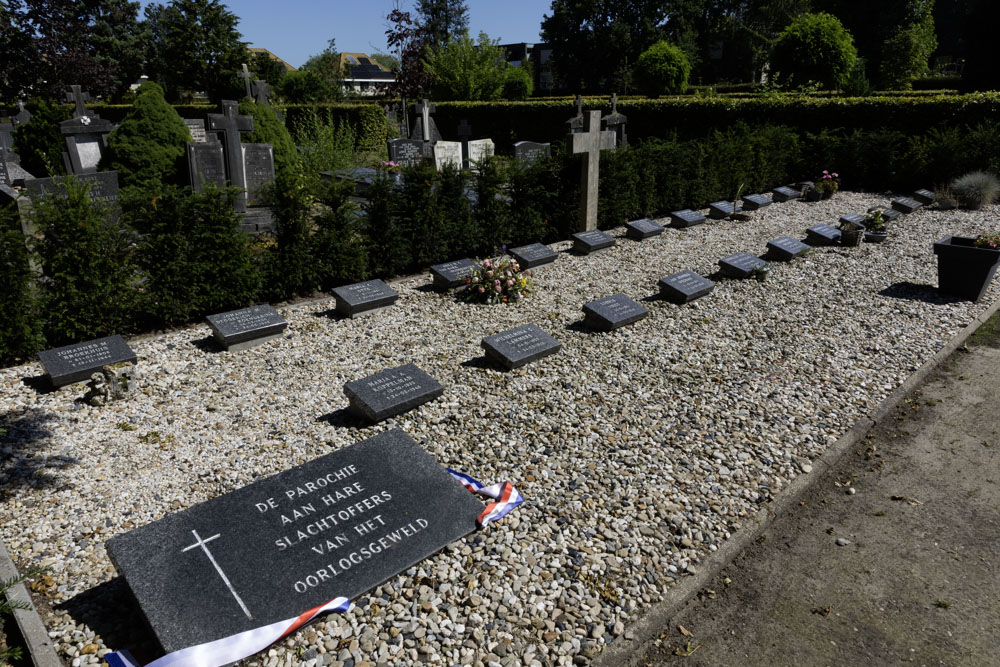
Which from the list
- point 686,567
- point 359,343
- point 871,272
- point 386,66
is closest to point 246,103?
point 359,343

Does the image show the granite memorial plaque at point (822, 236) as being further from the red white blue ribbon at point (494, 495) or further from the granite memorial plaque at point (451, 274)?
the red white blue ribbon at point (494, 495)

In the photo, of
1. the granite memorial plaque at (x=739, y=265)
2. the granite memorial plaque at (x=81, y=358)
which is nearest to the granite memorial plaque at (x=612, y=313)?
the granite memorial plaque at (x=739, y=265)

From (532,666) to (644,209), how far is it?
11.4 m

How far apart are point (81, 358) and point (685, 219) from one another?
10830 mm

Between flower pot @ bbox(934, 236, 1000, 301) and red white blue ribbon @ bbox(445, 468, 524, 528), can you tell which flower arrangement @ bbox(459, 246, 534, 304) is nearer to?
red white blue ribbon @ bbox(445, 468, 524, 528)

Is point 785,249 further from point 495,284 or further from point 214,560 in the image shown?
point 214,560

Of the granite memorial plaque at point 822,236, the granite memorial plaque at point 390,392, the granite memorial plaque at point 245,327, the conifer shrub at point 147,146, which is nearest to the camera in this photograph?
the granite memorial plaque at point 390,392

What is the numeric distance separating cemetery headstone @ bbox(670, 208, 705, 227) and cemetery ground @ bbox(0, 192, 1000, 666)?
157 inches

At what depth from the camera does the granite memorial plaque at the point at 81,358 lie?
5.99 metres

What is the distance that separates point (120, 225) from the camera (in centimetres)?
701

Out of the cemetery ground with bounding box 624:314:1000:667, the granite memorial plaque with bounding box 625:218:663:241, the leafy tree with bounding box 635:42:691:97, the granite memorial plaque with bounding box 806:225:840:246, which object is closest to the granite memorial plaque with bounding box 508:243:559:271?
the granite memorial plaque with bounding box 625:218:663:241

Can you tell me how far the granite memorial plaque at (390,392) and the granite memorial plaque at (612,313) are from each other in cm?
262

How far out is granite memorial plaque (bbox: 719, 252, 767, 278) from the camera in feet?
31.4

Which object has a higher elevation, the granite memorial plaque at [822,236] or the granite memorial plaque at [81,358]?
the granite memorial plaque at [822,236]
